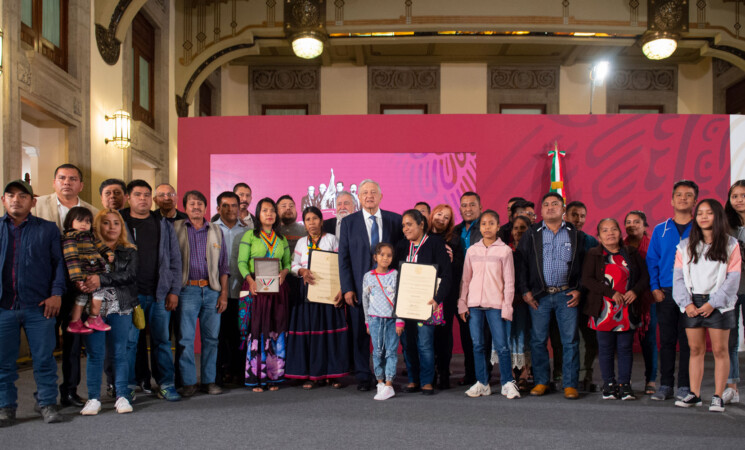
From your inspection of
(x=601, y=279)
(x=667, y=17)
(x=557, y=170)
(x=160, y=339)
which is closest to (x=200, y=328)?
(x=160, y=339)

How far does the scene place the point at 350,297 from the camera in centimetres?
417

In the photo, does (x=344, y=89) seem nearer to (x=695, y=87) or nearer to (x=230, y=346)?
(x=695, y=87)

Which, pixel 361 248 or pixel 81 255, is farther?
pixel 361 248

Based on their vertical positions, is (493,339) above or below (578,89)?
below

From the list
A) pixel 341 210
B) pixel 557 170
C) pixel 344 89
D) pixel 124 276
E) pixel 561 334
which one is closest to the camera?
pixel 124 276

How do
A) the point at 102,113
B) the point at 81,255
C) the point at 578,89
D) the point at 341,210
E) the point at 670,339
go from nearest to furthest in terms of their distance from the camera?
the point at 81,255, the point at 670,339, the point at 341,210, the point at 102,113, the point at 578,89

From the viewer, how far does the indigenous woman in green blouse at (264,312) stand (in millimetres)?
4164

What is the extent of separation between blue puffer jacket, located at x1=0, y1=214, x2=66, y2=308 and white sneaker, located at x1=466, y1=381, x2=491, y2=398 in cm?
274

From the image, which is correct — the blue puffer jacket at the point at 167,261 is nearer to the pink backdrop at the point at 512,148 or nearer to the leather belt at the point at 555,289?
A: the pink backdrop at the point at 512,148

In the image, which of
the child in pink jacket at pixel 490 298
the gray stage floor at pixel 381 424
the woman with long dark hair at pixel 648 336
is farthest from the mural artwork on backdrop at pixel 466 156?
the gray stage floor at pixel 381 424

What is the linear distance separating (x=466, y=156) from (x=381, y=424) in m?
3.69

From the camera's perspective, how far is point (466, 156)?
20.6 feet

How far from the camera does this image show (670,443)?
118 inches

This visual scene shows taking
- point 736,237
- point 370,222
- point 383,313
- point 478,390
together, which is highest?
point 370,222
